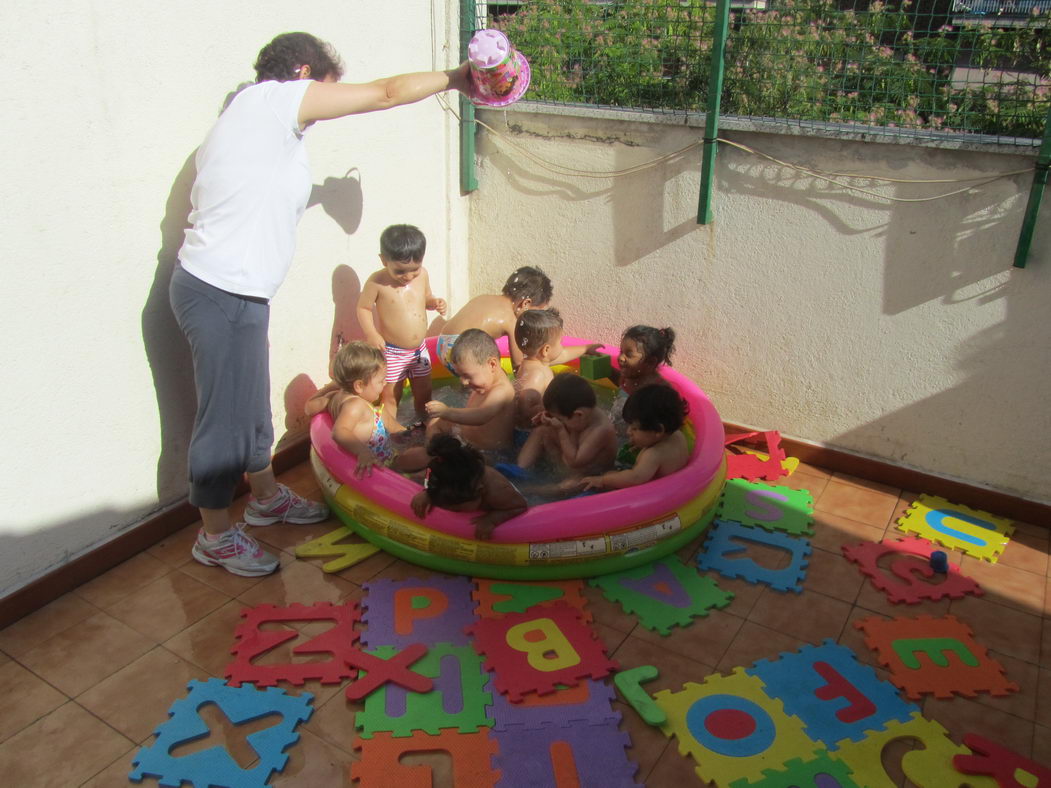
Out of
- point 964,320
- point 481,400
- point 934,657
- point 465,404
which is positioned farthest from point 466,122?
point 934,657

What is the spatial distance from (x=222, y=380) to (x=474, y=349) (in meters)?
1.32

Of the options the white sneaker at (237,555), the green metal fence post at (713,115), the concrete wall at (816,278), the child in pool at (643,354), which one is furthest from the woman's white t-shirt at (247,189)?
the green metal fence post at (713,115)

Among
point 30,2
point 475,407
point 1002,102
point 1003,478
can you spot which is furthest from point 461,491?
point 1002,102

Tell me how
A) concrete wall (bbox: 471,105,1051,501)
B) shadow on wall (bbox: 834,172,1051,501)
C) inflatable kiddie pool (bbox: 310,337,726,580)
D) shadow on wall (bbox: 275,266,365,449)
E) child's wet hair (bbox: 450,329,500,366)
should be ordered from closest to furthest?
inflatable kiddie pool (bbox: 310,337,726,580) < shadow on wall (bbox: 834,172,1051,501) < concrete wall (bbox: 471,105,1051,501) < child's wet hair (bbox: 450,329,500,366) < shadow on wall (bbox: 275,266,365,449)

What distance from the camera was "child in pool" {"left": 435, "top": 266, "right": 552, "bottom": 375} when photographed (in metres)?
5.25

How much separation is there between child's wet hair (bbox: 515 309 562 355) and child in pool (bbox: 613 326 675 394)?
16.9 inches

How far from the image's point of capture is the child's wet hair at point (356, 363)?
163 inches

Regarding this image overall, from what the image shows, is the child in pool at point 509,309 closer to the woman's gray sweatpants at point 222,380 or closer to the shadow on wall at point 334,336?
the shadow on wall at point 334,336

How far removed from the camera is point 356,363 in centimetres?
413

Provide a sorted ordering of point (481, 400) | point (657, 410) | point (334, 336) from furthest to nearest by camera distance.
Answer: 1. point (334, 336)
2. point (481, 400)
3. point (657, 410)

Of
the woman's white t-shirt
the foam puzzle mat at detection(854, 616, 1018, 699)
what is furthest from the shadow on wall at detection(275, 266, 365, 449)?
the foam puzzle mat at detection(854, 616, 1018, 699)

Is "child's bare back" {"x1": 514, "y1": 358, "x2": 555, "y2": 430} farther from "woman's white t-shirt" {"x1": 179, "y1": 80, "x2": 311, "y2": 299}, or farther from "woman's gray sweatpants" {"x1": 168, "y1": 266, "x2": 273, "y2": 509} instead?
"woman's white t-shirt" {"x1": 179, "y1": 80, "x2": 311, "y2": 299}

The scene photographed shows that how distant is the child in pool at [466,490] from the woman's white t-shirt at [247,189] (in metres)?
1.11

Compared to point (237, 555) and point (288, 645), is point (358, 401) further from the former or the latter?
point (288, 645)
